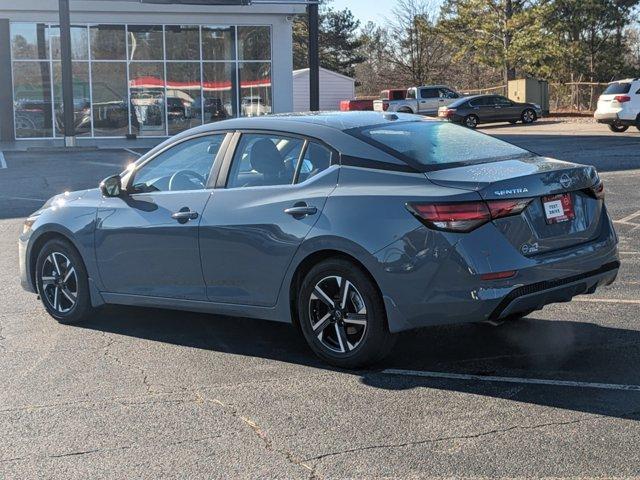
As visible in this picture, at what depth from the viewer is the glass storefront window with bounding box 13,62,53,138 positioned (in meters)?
32.7

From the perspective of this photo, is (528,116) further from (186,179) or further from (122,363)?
(122,363)

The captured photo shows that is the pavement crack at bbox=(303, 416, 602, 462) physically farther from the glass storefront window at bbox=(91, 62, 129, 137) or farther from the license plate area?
the glass storefront window at bbox=(91, 62, 129, 137)

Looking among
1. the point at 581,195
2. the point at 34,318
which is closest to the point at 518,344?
the point at 581,195

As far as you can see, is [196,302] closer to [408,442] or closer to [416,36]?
[408,442]

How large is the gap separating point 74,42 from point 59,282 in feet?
90.1

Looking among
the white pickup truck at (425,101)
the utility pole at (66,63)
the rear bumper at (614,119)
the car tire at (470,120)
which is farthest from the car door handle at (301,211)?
the white pickup truck at (425,101)

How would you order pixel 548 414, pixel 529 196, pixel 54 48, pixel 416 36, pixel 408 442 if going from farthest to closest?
pixel 416 36, pixel 54 48, pixel 529 196, pixel 548 414, pixel 408 442

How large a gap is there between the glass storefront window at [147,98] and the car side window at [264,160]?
28.6 meters

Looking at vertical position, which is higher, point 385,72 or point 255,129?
point 385,72

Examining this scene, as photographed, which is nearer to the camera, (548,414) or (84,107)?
(548,414)

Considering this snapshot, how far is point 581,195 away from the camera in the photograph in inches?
227

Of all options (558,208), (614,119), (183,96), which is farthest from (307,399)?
(183,96)

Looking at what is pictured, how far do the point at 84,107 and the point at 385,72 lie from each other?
137 ft

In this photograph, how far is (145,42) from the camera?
33500 millimetres
